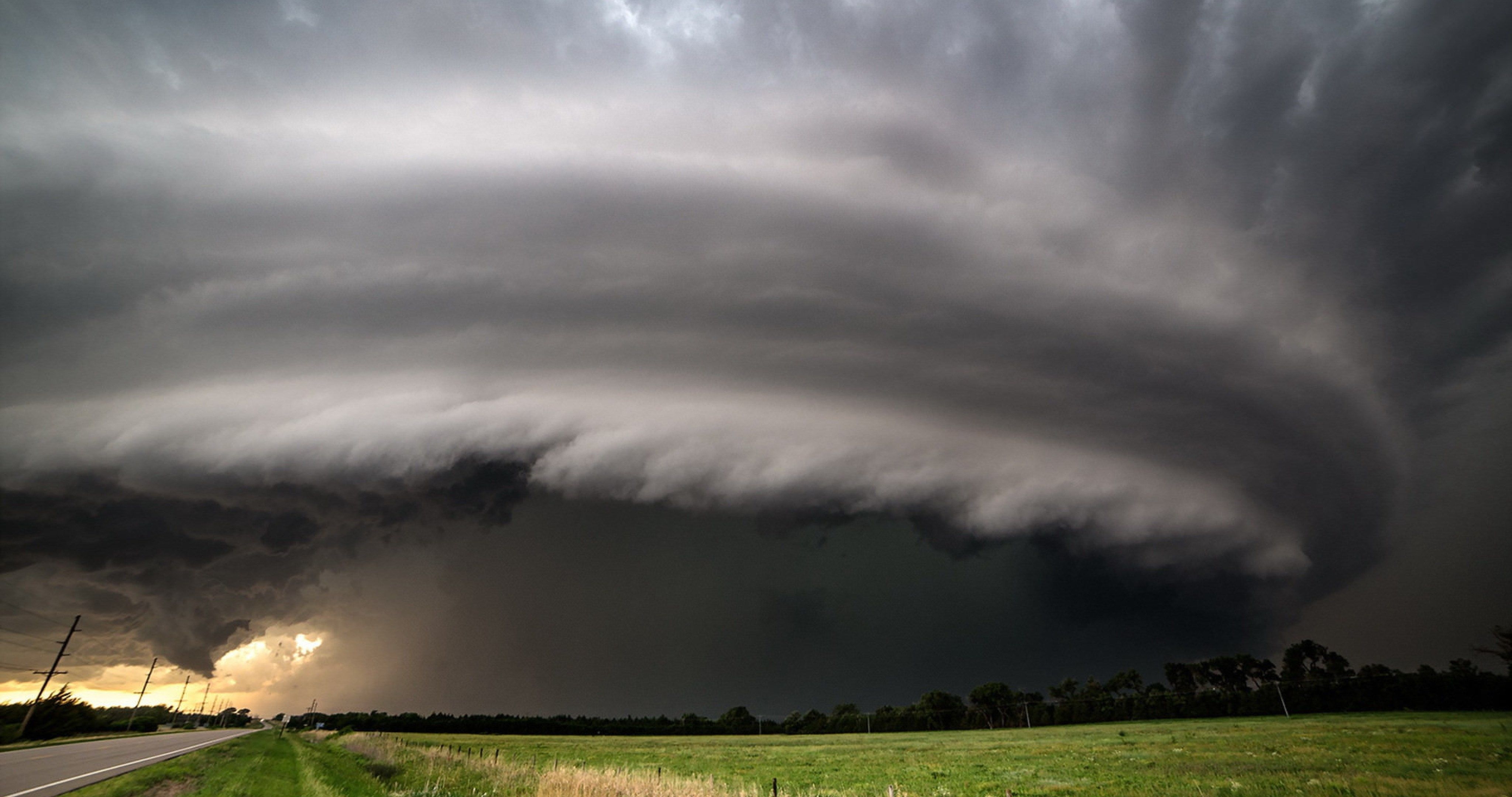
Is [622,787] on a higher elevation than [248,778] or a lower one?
higher

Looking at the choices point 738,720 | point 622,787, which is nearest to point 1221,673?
point 738,720

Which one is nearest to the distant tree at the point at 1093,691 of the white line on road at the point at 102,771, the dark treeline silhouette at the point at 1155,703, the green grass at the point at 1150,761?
the dark treeline silhouette at the point at 1155,703

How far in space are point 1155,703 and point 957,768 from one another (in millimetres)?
115607

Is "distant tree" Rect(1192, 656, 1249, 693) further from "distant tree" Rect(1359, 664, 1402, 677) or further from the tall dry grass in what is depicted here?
the tall dry grass

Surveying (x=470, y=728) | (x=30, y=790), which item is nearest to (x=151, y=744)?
(x=30, y=790)

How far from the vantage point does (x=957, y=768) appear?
127 ft

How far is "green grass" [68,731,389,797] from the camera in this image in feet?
92.6

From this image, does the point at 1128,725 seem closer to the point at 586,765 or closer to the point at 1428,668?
the point at 1428,668

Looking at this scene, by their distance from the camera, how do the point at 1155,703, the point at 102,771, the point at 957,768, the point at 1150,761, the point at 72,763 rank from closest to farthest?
the point at 102,771 → the point at 1150,761 → the point at 72,763 → the point at 957,768 → the point at 1155,703

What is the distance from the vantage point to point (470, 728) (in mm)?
185125

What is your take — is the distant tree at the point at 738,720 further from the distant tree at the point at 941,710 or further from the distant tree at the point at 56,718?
the distant tree at the point at 56,718

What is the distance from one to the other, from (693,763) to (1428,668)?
11410 cm

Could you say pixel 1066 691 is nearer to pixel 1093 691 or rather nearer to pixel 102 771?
pixel 1093 691

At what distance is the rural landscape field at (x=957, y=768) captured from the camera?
24.2 meters
